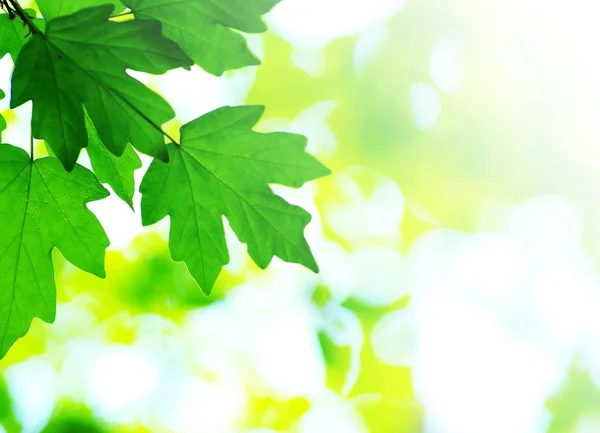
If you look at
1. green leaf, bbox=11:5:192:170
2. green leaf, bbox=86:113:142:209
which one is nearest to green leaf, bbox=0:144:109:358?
green leaf, bbox=86:113:142:209

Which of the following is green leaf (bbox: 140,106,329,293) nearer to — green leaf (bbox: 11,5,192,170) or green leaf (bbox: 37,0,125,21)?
green leaf (bbox: 11,5,192,170)

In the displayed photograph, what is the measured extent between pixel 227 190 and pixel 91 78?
1.17 ft

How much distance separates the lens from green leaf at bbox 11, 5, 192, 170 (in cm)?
93

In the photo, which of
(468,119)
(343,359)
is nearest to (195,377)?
(343,359)

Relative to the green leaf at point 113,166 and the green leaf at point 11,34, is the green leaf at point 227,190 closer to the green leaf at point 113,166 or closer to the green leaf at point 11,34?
the green leaf at point 113,166

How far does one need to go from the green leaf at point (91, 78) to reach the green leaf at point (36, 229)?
199 mm

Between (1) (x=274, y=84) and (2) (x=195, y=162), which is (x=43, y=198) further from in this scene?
(1) (x=274, y=84)

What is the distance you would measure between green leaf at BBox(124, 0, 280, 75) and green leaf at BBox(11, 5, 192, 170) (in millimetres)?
160

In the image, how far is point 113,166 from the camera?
1.24 meters

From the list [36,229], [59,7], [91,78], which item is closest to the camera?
[91,78]

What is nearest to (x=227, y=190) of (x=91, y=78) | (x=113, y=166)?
(x=113, y=166)

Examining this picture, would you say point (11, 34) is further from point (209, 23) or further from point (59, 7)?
point (209, 23)

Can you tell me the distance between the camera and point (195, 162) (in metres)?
1.21

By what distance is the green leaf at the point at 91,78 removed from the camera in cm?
93
